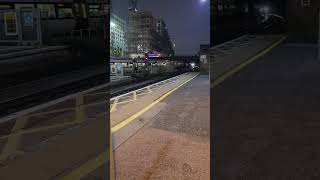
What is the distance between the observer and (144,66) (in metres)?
1.77

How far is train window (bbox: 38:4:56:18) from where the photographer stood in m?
7.61

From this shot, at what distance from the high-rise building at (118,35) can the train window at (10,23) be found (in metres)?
6.40

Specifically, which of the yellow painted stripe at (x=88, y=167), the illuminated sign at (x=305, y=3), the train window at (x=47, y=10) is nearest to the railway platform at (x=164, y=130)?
the yellow painted stripe at (x=88, y=167)

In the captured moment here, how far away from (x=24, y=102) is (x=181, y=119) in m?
3.13

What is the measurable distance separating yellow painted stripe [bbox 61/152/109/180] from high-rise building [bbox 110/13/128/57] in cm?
91

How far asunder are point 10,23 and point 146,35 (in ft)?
22.3

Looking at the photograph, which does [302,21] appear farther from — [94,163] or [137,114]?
[94,163]

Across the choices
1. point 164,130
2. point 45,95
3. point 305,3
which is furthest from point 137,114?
point 45,95

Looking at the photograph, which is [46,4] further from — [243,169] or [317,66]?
[243,169]

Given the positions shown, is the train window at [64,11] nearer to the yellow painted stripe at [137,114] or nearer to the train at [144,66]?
the yellow painted stripe at [137,114]

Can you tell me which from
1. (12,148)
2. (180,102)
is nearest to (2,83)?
(12,148)

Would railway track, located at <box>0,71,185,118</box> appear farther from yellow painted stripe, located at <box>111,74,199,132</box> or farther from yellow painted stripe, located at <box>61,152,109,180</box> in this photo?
yellow painted stripe, located at <box>61,152,109,180</box>

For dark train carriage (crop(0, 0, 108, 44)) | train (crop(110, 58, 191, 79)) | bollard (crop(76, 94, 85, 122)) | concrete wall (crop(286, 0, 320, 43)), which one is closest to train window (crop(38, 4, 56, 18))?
dark train carriage (crop(0, 0, 108, 44))

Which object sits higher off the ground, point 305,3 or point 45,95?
point 305,3
